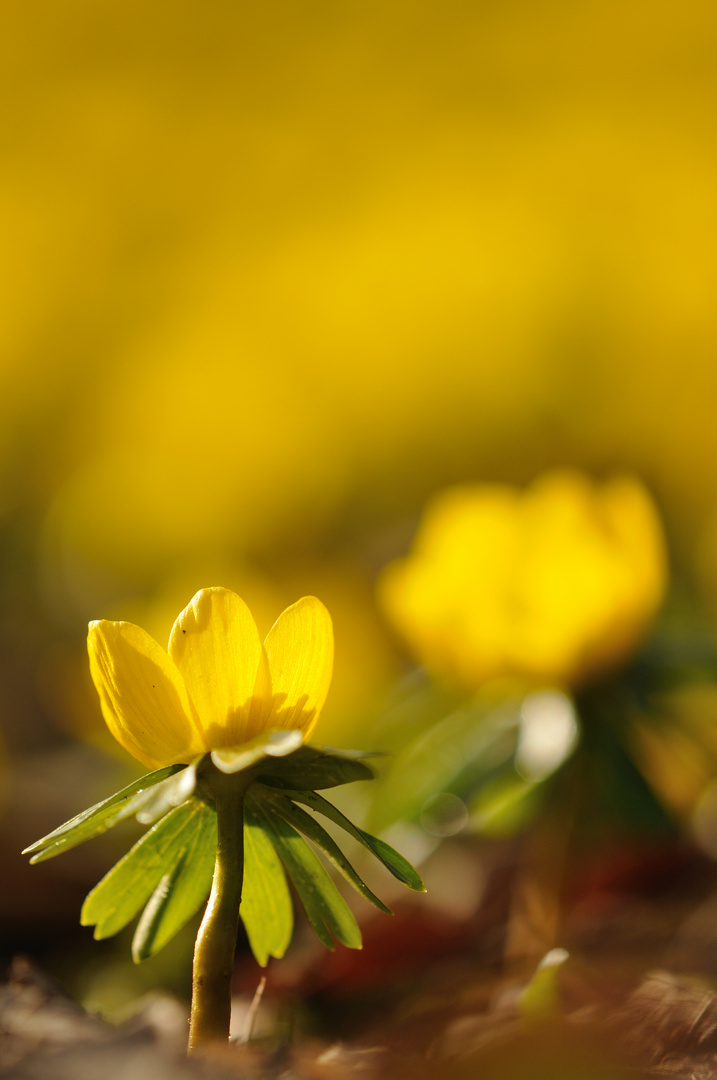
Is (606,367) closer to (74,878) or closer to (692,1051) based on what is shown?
(74,878)

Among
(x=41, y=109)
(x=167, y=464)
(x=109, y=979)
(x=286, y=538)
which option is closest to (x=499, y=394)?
(x=286, y=538)

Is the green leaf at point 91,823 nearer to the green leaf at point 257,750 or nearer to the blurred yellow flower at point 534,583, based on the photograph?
the green leaf at point 257,750

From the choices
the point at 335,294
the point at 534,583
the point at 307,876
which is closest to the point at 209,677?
the point at 307,876

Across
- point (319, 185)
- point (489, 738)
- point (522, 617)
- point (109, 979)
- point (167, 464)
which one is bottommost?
point (109, 979)

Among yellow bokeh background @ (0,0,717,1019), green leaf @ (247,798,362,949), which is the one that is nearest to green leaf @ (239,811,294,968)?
green leaf @ (247,798,362,949)

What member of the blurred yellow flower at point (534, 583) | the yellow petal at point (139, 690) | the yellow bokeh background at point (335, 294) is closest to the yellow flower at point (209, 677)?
the yellow petal at point (139, 690)

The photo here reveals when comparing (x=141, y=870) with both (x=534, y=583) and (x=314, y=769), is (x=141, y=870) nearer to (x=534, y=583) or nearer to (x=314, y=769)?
(x=314, y=769)
